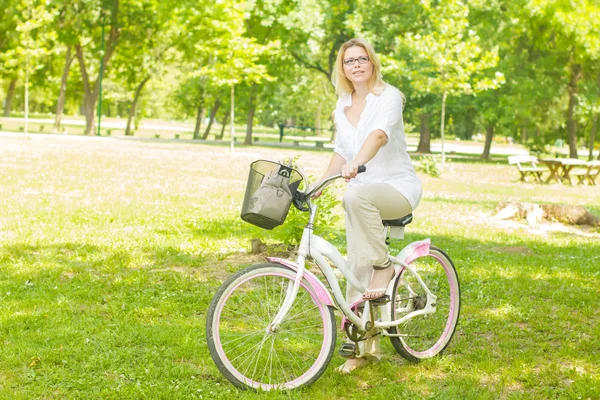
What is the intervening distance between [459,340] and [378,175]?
5.90 feet

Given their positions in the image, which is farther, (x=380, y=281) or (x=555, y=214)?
(x=555, y=214)

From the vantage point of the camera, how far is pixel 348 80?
5203 millimetres

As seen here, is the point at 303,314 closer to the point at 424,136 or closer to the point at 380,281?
the point at 380,281

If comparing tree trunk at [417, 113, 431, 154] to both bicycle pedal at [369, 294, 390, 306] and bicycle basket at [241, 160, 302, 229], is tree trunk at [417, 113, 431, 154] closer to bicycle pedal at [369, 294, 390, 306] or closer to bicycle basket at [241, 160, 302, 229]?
bicycle pedal at [369, 294, 390, 306]

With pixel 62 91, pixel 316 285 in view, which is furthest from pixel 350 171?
pixel 62 91

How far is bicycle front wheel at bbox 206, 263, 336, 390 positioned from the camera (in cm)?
467

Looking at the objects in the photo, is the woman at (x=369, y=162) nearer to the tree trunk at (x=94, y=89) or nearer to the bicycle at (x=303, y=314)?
the bicycle at (x=303, y=314)

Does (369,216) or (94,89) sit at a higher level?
(94,89)

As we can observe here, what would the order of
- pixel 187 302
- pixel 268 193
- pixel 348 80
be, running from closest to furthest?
pixel 268 193
pixel 348 80
pixel 187 302

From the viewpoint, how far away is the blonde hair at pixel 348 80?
5070 mm

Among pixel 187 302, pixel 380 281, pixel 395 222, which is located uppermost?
pixel 395 222

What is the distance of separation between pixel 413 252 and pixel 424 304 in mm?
426

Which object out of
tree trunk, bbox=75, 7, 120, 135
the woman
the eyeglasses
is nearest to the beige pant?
the woman

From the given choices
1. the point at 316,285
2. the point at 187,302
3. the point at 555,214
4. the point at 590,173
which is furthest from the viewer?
the point at 590,173
